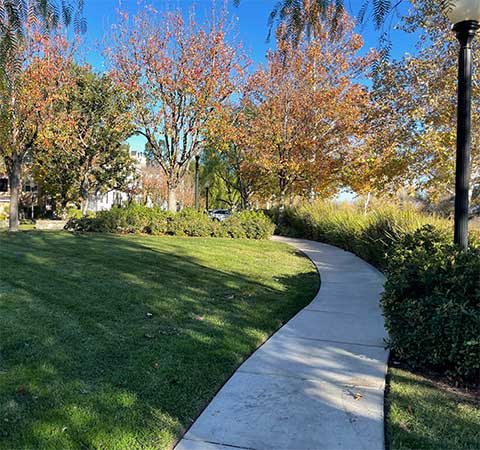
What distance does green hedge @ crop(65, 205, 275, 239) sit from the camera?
53.5ft

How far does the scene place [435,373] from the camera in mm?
3547

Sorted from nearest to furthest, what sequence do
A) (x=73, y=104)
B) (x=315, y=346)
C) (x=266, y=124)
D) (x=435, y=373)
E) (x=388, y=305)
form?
(x=435, y=373)
(x=388, y=305)
(x=315, y=346)
(x=266, y=124)
(x=73, y=104)

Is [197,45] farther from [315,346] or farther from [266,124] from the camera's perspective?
[315,346]

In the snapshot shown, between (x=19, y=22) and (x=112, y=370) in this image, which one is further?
(x=112, y=370)

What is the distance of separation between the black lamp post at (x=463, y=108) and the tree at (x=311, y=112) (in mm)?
12769

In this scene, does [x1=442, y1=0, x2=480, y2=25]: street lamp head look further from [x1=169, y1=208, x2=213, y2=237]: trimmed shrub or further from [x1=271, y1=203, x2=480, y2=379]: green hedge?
[x1=169, y1=208, x2=213, y2=237]: trimmed shrub

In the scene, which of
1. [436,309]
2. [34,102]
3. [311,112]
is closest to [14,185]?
[34,102]

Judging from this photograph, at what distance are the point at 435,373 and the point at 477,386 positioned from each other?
33 cm

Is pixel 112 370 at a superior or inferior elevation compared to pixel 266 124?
inferior

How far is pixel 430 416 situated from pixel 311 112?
1724 cm

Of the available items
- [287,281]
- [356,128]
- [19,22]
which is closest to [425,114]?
[356,128]

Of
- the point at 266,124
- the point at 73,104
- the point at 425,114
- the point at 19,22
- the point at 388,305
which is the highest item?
the point at 73,104

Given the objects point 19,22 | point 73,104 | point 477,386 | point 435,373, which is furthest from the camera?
point 73,104

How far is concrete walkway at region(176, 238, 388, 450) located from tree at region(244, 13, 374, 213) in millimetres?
13266
